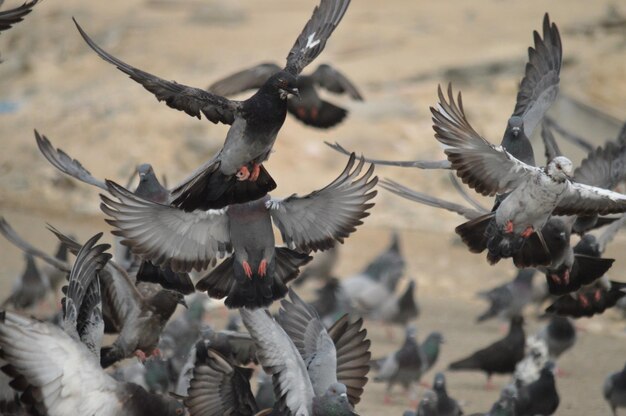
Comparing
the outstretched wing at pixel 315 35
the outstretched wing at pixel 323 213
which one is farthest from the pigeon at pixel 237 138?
the outstretched wing at pixel 315 35

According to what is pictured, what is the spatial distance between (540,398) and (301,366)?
284cm

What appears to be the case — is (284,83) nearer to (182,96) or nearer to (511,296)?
(182,96)

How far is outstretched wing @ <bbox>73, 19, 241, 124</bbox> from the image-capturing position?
5.68 m

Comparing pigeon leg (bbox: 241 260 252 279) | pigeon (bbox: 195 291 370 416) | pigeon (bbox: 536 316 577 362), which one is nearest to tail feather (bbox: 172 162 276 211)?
pigeon leg (bbox: 241 260 252 279)

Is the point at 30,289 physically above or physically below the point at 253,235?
below

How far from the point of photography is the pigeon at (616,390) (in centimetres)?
846

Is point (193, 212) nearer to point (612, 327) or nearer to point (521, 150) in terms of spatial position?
point (521, 150)

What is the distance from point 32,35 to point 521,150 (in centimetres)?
1757

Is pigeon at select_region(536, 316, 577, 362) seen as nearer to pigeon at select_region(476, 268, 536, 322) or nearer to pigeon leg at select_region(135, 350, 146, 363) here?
pigeon at select_region(476, 268, 536, 322)

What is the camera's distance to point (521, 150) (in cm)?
711

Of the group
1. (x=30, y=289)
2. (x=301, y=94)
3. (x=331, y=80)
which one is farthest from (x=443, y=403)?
(x=30, y=289)

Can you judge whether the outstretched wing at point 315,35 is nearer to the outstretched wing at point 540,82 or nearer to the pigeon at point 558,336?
the outstretched wing at point 540,82

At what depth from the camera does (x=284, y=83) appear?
6.06 meters

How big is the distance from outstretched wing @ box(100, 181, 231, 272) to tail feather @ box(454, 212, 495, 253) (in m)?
1.31
